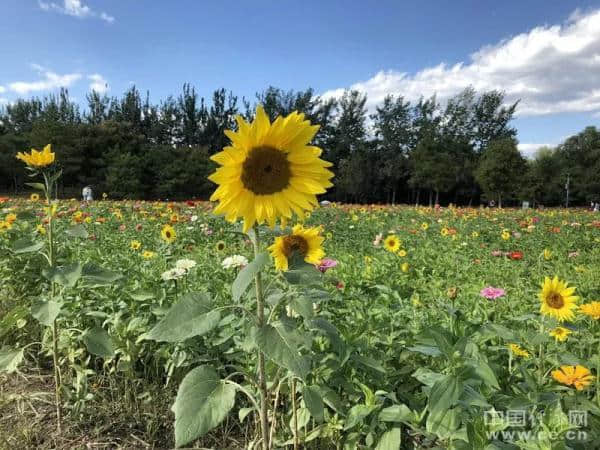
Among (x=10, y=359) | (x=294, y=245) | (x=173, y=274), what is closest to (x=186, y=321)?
(x=294, y=245)

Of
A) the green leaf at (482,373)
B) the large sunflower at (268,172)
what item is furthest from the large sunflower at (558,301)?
the large sunflower at (268,172)

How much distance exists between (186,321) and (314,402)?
0.52 metres

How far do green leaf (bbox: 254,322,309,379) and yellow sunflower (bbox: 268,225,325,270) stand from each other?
0.44 metres

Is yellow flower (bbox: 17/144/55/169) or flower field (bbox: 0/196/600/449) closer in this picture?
flower field (bbox: 0/196/600/449)

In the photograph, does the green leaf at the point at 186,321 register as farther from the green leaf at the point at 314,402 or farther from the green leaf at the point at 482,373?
the green leaf at the point at 482,373

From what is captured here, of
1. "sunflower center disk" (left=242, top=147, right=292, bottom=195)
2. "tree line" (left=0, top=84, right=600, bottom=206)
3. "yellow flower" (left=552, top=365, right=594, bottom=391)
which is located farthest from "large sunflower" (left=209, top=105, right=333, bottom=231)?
"tree line" (left=0, top=84, right=600, bottom=206)

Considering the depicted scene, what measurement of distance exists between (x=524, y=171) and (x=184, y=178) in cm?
2574

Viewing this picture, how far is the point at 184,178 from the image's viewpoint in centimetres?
3334

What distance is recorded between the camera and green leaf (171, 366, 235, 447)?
1.01 meters

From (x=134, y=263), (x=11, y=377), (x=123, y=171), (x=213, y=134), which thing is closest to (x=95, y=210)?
(x=134, y=263)

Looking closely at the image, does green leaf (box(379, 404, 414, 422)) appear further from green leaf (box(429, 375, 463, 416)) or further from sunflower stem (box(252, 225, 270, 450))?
sunflower stem (box(252, 225, 270, 450))

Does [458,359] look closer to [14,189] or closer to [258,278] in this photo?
[258,278]

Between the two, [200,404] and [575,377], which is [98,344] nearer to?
[200,404]

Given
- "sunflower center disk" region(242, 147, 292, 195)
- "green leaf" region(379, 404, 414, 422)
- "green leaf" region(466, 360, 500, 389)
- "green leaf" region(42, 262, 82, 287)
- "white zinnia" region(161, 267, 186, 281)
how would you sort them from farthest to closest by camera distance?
"white zinnia" region(161, 267, 186, 281)
"green leaf" region(42, 262, 82, 287)
"green leaf" region(379, 404, 414, 422)
"green leaf" region(466, 360, 500, 389)
"sunflower center disk" region(242, 147, 292, 195)
